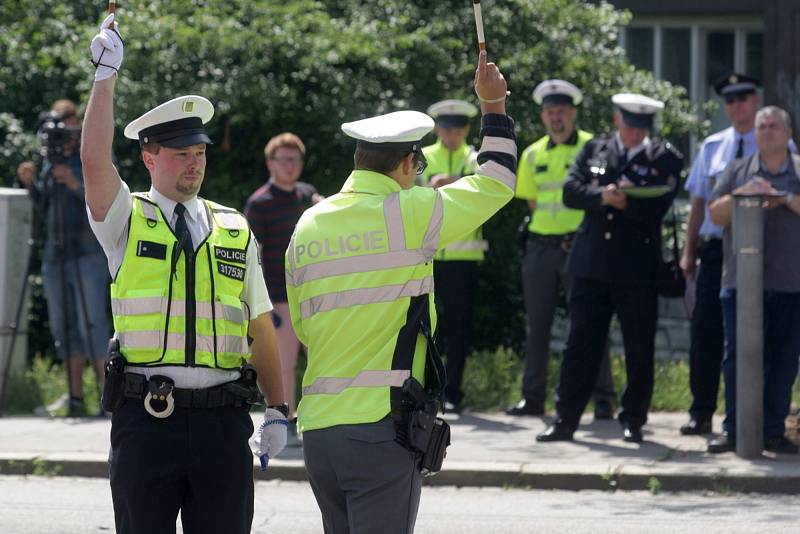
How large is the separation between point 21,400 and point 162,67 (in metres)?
2.84

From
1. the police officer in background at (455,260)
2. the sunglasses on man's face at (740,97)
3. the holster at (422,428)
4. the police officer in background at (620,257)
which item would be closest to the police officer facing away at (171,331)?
the holster at (422,428)

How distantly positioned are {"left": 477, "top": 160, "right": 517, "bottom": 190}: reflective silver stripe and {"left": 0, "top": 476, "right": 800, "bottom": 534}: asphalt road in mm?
2995

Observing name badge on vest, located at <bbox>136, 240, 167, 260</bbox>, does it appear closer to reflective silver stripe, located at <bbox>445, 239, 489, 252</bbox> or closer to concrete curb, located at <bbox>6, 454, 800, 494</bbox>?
concrete curb, located at <bbox>6, 454, 800, 494</bbox>

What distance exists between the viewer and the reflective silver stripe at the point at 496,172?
4703 millimetres

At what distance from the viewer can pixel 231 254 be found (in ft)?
16.0

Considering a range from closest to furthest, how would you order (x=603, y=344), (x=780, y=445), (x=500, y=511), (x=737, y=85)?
(x=500, y=511) < (x=780, y=445) < (x=603, y=344) < (x=737, y=85)

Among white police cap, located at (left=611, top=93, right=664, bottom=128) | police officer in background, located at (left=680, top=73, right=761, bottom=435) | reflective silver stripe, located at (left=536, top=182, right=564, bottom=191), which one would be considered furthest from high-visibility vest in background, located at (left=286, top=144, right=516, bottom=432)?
reflective silver stripe, located at (left=536, top=182, right=564, bottom=191)

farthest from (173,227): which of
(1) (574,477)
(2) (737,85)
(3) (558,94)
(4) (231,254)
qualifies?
(3) (558,94)

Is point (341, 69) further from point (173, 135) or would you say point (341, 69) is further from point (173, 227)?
point (173, 227)

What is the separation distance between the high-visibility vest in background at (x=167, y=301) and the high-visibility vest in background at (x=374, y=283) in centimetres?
30

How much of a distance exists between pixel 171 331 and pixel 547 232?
232 inches

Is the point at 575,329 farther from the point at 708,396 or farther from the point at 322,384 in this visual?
the point at 322,384

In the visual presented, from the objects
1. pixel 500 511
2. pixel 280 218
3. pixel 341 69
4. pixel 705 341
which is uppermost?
pixel 341 69

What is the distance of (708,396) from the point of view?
31.5 feet
